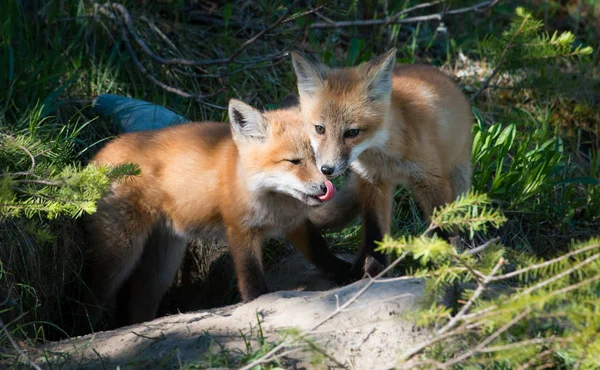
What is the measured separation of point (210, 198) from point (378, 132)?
0.97 m

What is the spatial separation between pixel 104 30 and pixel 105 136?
1104 mm

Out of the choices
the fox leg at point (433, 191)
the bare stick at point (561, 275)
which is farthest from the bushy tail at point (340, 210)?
the bare stick at point (561, 275)

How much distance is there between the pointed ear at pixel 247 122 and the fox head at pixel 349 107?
0.89 feet

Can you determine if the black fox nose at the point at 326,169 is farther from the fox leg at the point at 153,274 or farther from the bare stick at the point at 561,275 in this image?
the bare stick at the point at 561,275

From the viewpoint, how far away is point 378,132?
3.83m

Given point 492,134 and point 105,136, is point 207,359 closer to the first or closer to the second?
point 105,136

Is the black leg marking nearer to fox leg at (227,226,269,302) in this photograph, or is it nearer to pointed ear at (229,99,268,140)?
fox leg at (227,226,269,302)

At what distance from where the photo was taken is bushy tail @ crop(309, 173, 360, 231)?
4.27 metres

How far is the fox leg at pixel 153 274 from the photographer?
4402 mm

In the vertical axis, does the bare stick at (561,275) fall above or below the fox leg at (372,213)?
above

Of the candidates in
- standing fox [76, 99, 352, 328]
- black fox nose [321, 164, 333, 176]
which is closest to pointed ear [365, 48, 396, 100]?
standing fox [76, 99, 352, 328]

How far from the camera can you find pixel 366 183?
4035 millimetres

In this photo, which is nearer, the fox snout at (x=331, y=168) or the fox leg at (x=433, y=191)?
the fox snout at (x=331, y=168)

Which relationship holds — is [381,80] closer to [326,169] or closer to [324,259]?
[326,169]
